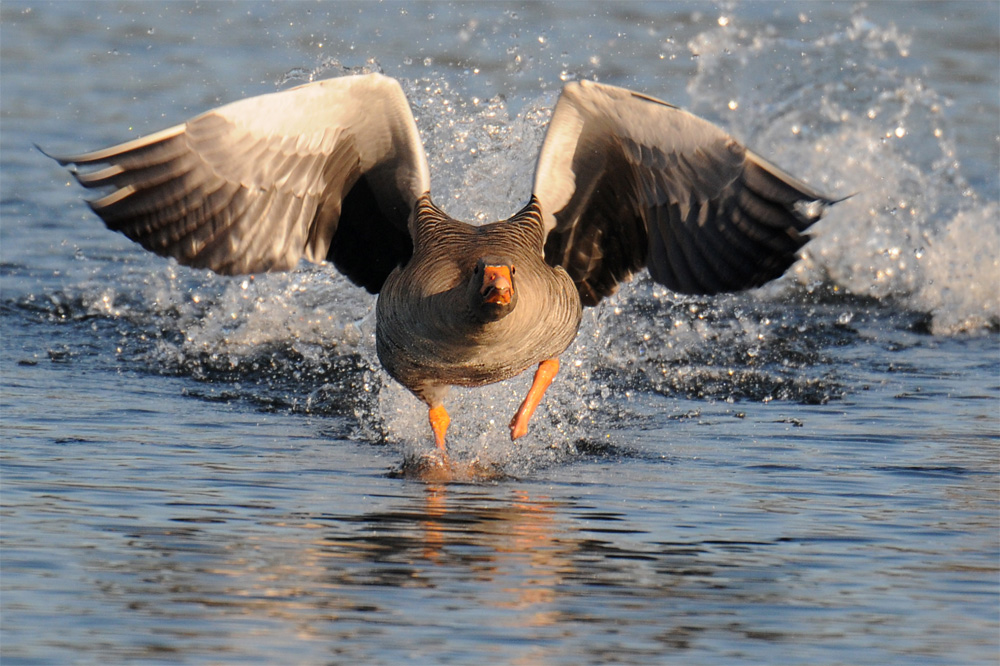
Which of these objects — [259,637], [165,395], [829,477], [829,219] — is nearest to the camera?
[259,637]

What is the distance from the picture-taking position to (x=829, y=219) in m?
13.1

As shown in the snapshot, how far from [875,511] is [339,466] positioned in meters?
2.49

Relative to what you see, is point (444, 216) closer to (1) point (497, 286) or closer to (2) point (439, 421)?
(2) point (439, 421)

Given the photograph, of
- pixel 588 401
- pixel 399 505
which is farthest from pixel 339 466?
pixel 588 401

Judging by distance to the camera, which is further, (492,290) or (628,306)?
(628,306)

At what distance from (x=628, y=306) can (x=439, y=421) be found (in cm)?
347

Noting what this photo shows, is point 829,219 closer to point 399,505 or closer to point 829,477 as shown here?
point 829,477

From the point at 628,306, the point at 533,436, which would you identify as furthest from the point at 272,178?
the point at 628,306

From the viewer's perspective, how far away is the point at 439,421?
7.69 meters

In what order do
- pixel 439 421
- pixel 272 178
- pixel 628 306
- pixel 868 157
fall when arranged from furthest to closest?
pixel 868 157 → pixel 628 306 → pixel 439 421 → pixel 272 178

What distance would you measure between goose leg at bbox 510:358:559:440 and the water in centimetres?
17

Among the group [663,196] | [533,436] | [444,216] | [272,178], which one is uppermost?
[663,196]

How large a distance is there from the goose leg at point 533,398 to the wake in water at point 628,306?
0.44 feet

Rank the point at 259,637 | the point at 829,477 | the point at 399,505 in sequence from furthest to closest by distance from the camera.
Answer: the point at 829,477, the point at 399,505, the point at 259,637
